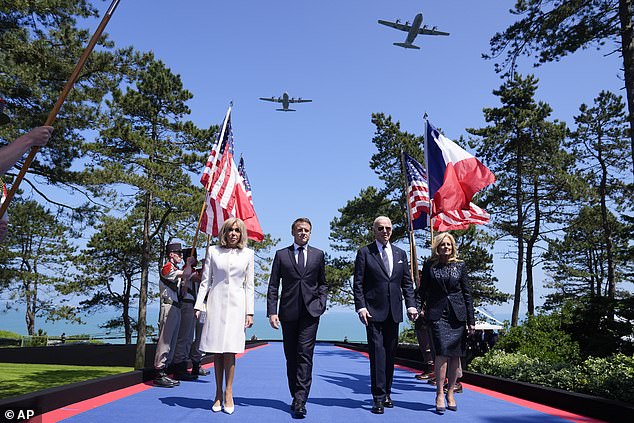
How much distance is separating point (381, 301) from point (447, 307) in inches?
32.5

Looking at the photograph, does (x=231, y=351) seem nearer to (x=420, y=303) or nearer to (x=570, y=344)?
(x=420, y=303)

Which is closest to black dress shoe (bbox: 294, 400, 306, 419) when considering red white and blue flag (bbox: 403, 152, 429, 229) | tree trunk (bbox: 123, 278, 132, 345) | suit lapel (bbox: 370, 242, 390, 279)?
suit lapel (bbox: 370, 242, 390, 279)

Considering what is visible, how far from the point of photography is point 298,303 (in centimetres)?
571

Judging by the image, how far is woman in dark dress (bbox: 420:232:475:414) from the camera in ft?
19.5

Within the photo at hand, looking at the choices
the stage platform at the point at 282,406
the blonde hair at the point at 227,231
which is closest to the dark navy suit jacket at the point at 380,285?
the stage platform at the point at 282,406

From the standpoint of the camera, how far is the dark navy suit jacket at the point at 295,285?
5699 mm

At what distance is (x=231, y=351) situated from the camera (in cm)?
555

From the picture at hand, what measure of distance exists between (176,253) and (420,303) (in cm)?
356

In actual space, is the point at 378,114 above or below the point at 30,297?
above

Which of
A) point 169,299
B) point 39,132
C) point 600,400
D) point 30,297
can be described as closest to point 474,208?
point 600,400

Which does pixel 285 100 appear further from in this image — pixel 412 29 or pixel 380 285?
pixel 380 285

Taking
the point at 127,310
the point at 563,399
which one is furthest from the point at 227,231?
the point at 127,310

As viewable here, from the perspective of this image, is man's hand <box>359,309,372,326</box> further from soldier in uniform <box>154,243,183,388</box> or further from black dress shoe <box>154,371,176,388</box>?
black dress shoe <box>154,371,176,388</box>

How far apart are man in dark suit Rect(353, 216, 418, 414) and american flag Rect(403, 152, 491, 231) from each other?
12.9 ft
